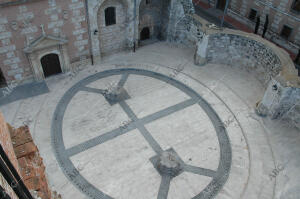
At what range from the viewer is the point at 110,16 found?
22891 millimetres

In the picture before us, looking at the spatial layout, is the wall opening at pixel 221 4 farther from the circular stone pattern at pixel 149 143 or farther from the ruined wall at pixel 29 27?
the ruined wall at pixel 29 27

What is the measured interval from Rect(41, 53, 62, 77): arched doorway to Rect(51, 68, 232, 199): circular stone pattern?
228cm

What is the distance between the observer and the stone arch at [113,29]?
22241 millimetres

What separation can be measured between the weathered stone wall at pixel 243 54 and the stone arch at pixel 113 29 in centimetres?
767

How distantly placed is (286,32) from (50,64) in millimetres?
23008

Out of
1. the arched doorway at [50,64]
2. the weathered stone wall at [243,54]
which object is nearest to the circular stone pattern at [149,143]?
the arched doorway at [50,64]

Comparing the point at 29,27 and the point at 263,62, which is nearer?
the point at 29,27

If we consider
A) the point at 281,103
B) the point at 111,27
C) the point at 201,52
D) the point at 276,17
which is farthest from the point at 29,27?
the point at 276,17

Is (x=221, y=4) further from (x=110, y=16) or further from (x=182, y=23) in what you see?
(x=110, y=16)

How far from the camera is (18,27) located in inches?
732

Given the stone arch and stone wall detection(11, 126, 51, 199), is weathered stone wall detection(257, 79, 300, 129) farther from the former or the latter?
stone wall detection(11, 126, 51, 199)

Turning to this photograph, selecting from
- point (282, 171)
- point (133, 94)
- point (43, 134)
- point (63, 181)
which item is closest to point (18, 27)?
point (43, 134)

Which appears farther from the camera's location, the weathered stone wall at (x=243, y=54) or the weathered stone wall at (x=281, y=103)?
the weathered stone wall at (x=243, y=54)

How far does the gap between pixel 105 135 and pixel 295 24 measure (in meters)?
21.2
